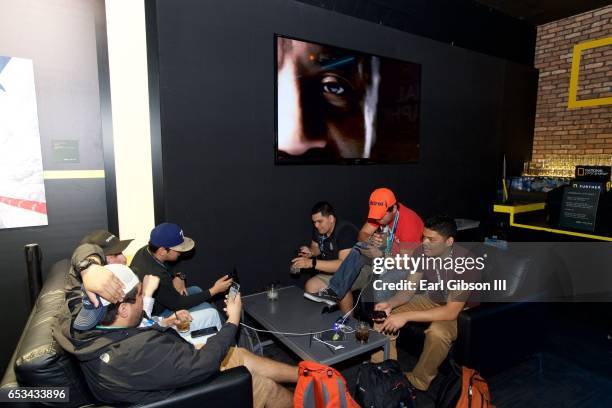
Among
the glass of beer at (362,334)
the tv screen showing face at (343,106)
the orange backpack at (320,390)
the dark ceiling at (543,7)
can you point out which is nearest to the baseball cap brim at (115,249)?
the tv screen showing face at (343,106)

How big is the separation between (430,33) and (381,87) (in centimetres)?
114

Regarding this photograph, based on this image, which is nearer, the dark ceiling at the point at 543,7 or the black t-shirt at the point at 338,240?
the black t-shirt at the point at 338,240

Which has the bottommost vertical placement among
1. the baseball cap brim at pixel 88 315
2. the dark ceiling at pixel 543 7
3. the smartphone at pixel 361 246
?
the smartphone at pixel 361 246

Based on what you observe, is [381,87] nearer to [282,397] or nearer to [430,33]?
[430,33]

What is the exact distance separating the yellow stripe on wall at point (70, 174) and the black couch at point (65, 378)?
1.33 meters

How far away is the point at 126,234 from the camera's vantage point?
115 inches

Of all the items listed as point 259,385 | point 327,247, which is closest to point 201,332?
point 259,385

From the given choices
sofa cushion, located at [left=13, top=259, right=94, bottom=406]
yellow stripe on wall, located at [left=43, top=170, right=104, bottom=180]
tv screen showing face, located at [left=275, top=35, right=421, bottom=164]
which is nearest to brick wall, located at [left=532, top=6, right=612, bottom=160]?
tv screen showing face, located at [left=275, top=35, right=421, bottom=164]

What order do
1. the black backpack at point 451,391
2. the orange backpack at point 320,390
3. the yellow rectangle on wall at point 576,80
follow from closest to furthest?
the orange backpack at point 320,390 < the black backpack at point 451,391 < the yellow rectangle on wall at point 576,80

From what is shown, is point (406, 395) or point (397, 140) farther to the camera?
point (397, 140)

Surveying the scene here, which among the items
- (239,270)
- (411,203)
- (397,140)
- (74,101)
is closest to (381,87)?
(397,140)

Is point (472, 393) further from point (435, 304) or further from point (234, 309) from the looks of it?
point (234, 309)

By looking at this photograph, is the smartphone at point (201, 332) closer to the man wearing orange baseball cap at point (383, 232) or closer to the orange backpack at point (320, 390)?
the orange backpack at point (320, 390)

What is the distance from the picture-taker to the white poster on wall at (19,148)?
2562 mm
